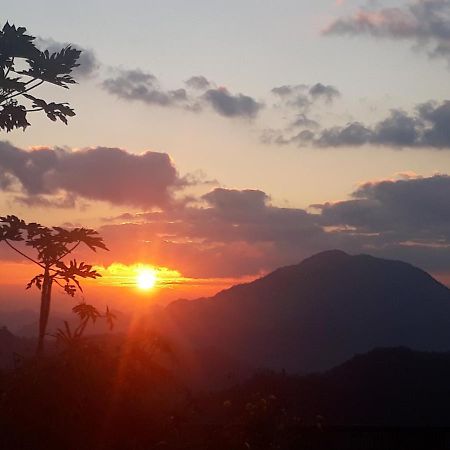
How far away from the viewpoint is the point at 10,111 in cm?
1986

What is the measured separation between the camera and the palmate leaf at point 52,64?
65.0 feet

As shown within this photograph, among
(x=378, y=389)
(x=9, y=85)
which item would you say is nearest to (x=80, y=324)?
(x=9, y=85)

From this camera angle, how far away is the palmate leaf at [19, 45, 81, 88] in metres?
19.8

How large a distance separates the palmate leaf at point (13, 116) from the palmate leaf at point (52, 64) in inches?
36.4

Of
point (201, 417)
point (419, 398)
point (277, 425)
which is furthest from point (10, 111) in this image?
point (419, 398)

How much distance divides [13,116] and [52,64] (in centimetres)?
169

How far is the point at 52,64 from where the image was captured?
19781mm

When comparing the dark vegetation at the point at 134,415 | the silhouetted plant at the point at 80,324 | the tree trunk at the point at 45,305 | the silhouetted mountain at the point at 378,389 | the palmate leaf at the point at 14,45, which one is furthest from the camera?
the silhouetted mountain at the point at 378,389

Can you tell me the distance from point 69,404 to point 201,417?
11.8ft

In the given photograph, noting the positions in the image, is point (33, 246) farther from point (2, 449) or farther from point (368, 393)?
point (368, 393)

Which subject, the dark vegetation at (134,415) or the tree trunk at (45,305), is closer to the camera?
the dark vegetation at (134,415)

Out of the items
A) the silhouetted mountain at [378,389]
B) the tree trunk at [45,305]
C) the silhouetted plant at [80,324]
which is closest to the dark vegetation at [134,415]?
the silhouetted plant at [80,324]

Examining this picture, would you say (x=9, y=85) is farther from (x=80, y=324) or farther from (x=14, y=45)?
(x=80, y=324)

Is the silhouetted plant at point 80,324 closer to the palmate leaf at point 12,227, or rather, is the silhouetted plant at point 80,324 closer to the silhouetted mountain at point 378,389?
the palmate leaf at point 12,227
